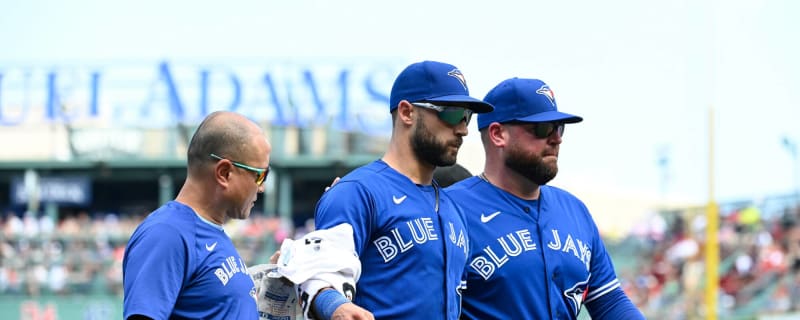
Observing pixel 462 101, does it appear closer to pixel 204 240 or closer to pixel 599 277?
pixel 204 240

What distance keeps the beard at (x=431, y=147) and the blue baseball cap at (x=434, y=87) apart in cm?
10

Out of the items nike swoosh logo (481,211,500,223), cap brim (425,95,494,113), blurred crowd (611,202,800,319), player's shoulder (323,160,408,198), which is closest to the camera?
player's shoulder (323,160,408,198)

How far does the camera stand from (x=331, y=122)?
1286 inches

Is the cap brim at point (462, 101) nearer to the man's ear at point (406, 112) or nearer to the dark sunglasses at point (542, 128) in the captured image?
the man's ear at point (406, 112)

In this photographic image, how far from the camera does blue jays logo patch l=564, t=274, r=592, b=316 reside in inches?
198

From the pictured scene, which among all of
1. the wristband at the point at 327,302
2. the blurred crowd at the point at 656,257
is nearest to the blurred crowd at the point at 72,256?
the blurred crowd at the point at 656,257

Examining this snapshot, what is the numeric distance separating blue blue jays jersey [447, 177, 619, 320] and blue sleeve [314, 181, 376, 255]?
0.74m

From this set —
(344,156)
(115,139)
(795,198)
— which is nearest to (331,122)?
(344,156)

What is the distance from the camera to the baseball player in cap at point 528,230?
16.1 feet

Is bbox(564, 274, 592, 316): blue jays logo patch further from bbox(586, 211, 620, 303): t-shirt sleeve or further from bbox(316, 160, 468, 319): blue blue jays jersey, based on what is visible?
bbox(316, 160, 468, 319): blue blue jays jersey

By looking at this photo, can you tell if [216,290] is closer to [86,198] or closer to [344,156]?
[344,156]

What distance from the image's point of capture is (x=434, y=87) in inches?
178

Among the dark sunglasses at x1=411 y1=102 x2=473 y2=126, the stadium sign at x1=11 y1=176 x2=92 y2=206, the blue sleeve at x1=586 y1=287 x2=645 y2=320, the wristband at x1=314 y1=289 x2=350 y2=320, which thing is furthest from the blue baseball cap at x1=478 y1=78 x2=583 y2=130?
the stadium sign at x1=11 y1=176 x2=92 y2=206

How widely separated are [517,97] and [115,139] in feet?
95.0
